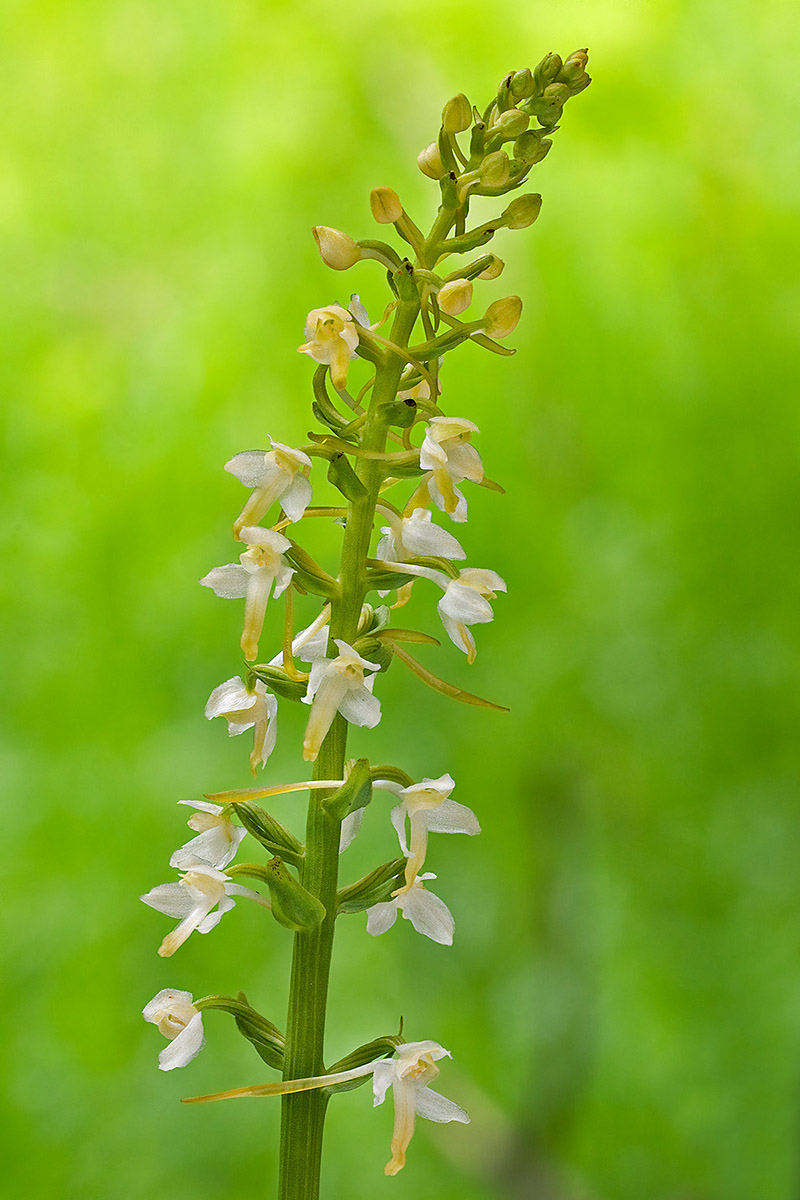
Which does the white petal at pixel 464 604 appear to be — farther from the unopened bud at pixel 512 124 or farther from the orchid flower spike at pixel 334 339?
the unopened bud at pixel 512 124

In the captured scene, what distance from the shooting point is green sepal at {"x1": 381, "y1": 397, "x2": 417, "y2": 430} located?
0.57m

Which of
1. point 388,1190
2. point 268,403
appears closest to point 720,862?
point 388,1190

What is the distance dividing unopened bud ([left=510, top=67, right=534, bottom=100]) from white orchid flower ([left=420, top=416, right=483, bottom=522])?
19 centimetres

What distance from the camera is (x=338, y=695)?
54cm

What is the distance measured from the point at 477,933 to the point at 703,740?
1.46ft

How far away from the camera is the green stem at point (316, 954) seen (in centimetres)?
54

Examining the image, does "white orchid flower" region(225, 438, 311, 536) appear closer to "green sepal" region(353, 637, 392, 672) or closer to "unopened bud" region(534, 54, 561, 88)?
"green sepal" region(353, 637, 392, 672)

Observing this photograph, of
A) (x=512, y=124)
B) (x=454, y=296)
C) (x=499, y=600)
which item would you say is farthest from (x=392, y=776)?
(x=499, y=600)

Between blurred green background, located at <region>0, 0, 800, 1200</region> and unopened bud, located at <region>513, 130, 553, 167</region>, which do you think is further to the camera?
blurred green background, located at <region>0, 0, 800, 1200</region>

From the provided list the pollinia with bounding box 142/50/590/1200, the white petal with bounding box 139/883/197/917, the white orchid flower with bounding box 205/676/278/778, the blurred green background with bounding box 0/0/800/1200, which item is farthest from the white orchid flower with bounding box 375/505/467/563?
the blurred green background with bounding box 0/0/800/1200

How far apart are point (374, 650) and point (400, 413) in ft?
0.39

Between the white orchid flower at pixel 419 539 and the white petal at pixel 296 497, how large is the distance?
5cm

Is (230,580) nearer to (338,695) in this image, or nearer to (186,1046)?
(338,695)

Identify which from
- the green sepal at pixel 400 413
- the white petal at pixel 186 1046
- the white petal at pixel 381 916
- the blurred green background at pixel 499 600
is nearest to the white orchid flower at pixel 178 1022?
the white petal at pixel 186 1046
